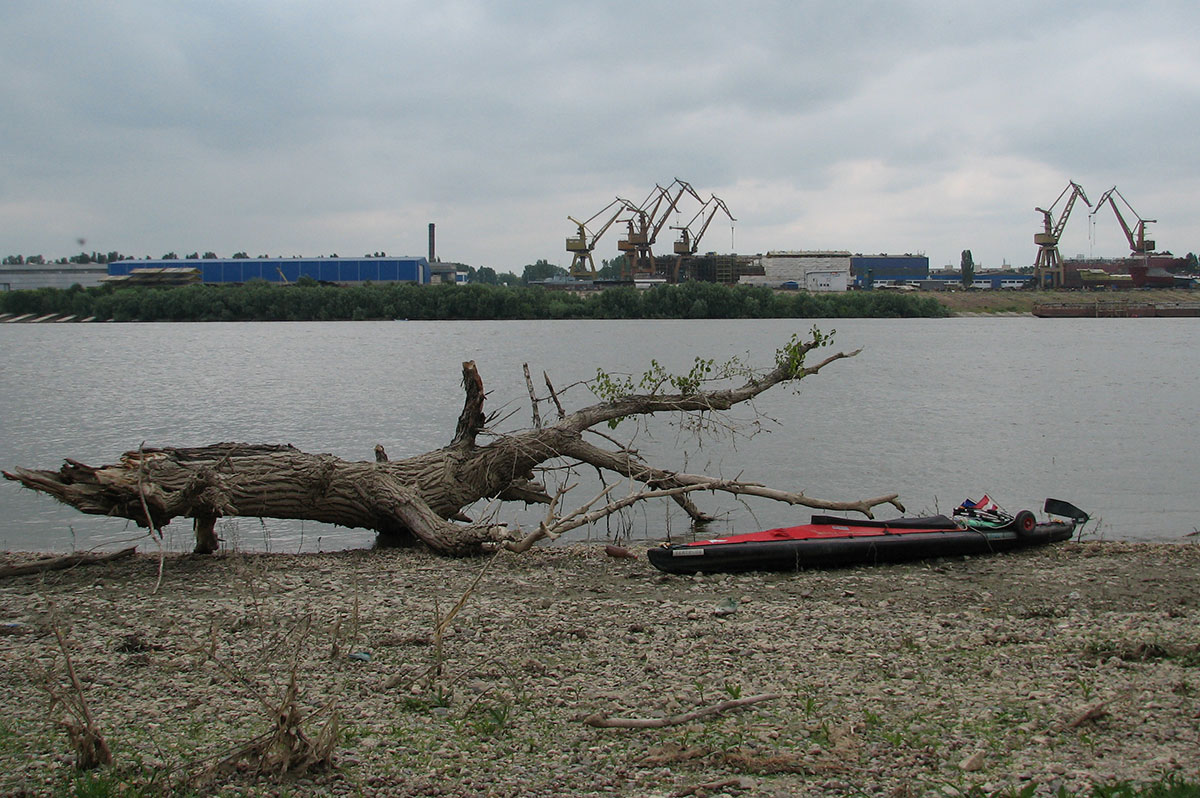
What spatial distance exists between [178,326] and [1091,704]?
3935 inches

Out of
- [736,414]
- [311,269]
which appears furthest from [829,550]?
[311,269]

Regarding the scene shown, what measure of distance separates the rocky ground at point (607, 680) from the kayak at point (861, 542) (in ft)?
0.95

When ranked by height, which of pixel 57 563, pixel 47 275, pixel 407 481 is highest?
pixel 47 275

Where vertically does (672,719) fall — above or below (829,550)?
above

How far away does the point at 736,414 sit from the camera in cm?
2614

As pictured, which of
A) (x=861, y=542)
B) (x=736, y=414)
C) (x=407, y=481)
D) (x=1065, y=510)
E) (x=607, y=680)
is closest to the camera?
(x=607, y=680)

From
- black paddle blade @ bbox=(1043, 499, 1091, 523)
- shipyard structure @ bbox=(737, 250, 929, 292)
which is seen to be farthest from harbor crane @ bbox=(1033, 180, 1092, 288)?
black paddle blade @ bbox=(1043, 499, 1091, 523)

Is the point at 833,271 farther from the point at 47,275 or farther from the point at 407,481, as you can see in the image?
the point at 407,481

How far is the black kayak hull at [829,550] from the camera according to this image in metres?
9.26

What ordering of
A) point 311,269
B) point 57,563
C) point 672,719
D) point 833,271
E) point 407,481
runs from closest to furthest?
1. point 672,719
2. point 57,563
3. point 407,481
4. point 311,269
5. point 833,271

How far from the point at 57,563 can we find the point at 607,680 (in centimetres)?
631

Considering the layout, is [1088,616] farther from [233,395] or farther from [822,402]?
[233,395]

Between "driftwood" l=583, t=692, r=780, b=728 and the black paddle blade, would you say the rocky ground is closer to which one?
"driftwood" l=583, t=692, r=780, b=728

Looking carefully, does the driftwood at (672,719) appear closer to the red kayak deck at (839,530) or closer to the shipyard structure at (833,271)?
the red kayak deck at (839,530)
